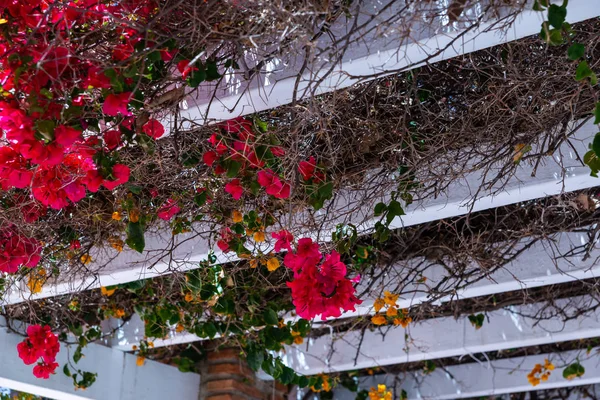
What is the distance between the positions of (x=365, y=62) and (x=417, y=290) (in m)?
1.19

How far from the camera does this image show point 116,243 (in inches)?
99.7

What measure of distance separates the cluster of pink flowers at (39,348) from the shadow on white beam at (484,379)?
162 cm

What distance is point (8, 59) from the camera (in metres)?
1.60

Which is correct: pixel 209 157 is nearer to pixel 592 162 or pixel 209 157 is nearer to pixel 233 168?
pixel 233 168

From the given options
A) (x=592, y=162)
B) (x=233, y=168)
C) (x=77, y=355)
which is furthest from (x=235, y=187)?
(x=77, y=355)

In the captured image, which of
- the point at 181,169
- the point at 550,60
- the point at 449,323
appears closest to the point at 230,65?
the point at 181,169

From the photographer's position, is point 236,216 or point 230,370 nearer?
point 236,216

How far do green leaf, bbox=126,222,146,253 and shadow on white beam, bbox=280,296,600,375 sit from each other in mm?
1078

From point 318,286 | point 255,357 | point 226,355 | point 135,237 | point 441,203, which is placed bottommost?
point 318,286

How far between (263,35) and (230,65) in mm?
189

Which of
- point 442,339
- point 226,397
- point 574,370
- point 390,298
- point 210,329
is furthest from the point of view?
point 226,397

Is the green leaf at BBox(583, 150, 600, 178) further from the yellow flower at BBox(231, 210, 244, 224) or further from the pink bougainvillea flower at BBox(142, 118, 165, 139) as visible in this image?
the yellow flower at BBox(231, 210, 244, 224)

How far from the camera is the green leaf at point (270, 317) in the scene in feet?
8.62

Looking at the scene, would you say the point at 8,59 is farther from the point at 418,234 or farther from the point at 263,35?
the point at 418,234
